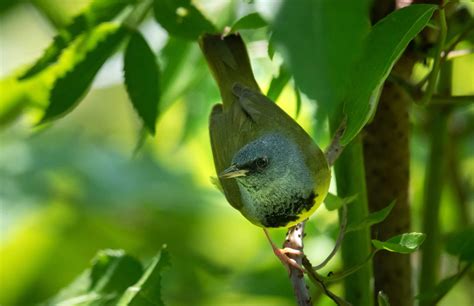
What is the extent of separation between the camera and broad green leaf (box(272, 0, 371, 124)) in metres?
0.55

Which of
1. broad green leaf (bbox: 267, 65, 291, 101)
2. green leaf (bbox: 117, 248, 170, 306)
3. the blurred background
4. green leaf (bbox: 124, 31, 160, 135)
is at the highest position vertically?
green leaf (bbox: 124, 31, 160, 135)

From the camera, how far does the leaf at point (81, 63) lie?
1.12 meters

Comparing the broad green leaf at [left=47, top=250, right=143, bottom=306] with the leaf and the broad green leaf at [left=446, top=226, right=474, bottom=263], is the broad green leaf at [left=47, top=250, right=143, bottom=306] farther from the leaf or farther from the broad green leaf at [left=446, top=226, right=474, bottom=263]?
the broad green leaf at [left=446, top=226, right=474, bottom=263]

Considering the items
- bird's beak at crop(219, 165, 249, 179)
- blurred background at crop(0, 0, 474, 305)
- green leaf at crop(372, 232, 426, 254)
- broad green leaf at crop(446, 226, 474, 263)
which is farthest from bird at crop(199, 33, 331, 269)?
green leaf at crop(372, 232, 426, 254)

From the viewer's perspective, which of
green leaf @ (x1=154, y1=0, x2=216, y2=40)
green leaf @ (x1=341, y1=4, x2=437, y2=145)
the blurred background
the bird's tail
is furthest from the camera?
the blurred background

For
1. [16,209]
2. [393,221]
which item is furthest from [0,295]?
[393,221]

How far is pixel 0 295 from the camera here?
2098 mm

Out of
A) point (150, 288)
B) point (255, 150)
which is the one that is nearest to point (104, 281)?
point (150, 288)

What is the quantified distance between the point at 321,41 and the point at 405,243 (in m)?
0.37

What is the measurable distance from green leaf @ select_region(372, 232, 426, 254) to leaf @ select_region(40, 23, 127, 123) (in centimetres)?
48

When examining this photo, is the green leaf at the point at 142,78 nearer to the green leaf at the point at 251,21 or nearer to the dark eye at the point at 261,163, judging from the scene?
the green leaf at the point at 251,21

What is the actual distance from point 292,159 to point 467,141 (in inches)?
27.7

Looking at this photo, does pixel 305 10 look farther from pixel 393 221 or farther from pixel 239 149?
pixel 239 149

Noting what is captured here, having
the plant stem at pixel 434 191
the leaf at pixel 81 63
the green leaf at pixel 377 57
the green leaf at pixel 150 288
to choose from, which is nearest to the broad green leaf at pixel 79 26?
the leaf at pixel 81 63
